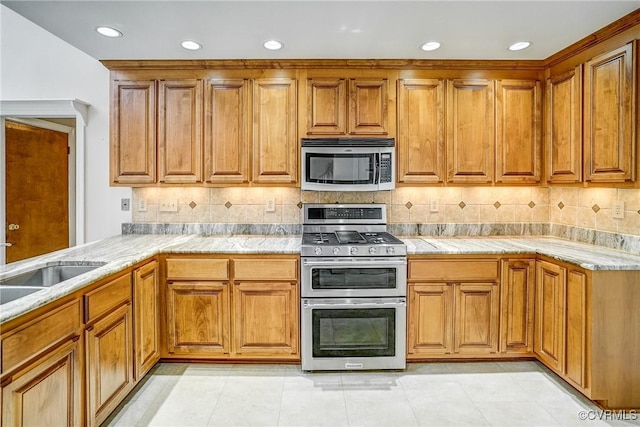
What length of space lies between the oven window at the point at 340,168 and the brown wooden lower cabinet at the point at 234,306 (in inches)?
29.4

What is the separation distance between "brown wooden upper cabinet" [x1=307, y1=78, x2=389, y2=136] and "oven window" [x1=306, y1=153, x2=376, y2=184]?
203 mm

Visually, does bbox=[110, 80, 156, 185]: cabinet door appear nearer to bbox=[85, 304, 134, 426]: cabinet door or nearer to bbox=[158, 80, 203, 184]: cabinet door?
bbox=[158, 80, 203, 184]: cabinet door

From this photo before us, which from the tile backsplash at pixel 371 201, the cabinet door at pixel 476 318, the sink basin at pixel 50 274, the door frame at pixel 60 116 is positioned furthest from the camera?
the tile backsplash at pixel 371 201

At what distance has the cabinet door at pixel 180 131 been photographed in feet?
10.1

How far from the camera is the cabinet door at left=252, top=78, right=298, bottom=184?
10.0 feet

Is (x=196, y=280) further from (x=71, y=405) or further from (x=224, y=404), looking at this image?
(x=71, y=405)

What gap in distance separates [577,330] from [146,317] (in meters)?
2.83

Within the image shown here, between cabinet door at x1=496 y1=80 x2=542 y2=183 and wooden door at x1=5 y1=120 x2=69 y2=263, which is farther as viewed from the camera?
wooden door at x1=5 y1=120 x2=69 y2=263

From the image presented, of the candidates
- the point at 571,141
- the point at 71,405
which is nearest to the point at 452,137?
the point at 571,141

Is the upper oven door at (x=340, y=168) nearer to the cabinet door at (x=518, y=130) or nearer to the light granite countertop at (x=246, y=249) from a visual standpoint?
the light granite countertop at (x=246, y=249)

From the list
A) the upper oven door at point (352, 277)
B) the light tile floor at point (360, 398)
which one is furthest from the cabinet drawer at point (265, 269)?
the light tile floor at point (360, 398)

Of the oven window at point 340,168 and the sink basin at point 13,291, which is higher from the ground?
the oven window at point 340,168

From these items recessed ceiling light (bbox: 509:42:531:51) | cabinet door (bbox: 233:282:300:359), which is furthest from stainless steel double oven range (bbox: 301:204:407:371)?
recessed ceiling light (bbox: 509:42:531:51)

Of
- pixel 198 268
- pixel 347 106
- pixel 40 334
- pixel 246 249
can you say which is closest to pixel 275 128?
pixel 347 106
